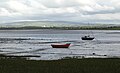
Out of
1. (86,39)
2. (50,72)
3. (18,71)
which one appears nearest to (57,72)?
(50,72)

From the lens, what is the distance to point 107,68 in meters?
34.0

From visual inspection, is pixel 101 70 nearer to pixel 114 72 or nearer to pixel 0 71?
pixel 114 72

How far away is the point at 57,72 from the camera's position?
1233 inches

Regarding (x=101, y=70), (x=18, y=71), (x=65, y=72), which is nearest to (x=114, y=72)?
(x=101, y=70)

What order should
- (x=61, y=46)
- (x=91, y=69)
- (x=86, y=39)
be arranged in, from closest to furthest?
(x=91, y=69) → (x=61, y=46) → (x=86, y=39)

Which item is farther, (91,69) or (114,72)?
(91,69)

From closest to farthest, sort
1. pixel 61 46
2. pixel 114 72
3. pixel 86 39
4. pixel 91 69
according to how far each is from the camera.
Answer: pixel 114 72, pixel 91 69, pixel 61 46, pixel 86 39

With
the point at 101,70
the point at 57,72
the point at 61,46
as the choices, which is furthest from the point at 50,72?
the point at 61,46

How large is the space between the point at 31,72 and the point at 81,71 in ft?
15.6

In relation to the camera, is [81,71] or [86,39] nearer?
[81,71]

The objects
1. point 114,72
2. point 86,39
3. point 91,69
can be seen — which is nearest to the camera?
point 114,72

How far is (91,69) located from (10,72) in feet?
26.5

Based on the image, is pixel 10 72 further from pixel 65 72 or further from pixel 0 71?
pixel 65 72

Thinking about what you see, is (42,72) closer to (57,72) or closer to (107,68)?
(57,72)
